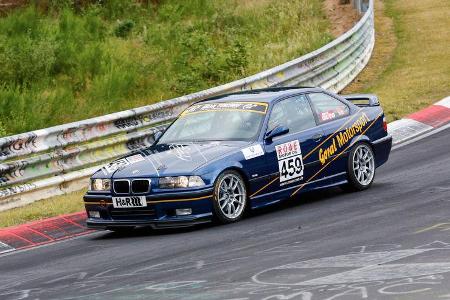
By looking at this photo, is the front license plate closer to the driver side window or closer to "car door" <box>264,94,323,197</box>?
"car door" <box>264,94,323,197</box>

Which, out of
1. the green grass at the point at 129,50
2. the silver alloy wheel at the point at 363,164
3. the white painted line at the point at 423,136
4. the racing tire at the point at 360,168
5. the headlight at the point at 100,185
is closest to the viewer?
the headlight at the point at 100,185

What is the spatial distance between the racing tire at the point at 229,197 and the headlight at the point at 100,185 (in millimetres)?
1202

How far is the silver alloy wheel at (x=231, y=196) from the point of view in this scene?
38.8 feet

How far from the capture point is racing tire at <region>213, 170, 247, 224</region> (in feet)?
38.5

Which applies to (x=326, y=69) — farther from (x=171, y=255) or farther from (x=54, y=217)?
(x=171, y=255)

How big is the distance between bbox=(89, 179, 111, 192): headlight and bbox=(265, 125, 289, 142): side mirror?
1.89 meters

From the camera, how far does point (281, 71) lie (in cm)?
1988

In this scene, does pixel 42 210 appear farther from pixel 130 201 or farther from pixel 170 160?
pixel 170 160

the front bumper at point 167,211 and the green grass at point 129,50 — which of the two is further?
the green grass at point 129,50

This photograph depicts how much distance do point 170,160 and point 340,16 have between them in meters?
18.8

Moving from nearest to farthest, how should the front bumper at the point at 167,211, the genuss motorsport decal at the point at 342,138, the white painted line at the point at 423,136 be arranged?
the front bumper at the point at 167,211, the genuss motorsport decal at the point at 342,138, the white painted line at the point at 423,136

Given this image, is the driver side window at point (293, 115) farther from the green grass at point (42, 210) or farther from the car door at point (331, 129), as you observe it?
the green grass at point (42, 210)

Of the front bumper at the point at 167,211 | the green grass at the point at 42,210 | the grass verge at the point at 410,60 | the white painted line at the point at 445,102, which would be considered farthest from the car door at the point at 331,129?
the white painted line at the point at 445,102

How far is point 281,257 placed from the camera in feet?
31.0
